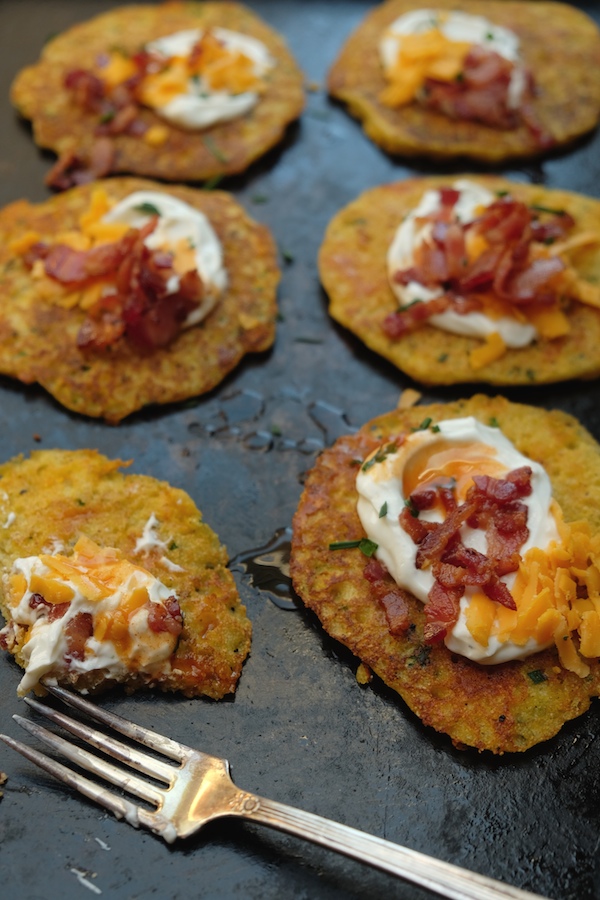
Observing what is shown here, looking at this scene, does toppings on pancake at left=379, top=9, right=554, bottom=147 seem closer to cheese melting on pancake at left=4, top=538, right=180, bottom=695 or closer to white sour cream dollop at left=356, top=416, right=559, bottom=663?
white sour cream dollop at left=356, top=416, right=559, bottom=663

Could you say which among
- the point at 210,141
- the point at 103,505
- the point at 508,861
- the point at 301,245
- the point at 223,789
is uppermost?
the point at 210,141

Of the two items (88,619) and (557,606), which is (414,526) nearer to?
(557,606)

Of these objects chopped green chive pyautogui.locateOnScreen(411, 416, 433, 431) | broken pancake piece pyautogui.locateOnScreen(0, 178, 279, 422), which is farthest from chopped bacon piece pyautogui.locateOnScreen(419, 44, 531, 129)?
chopped green chive pyautogui.locateOnScreen(411, 416, 433, 431)

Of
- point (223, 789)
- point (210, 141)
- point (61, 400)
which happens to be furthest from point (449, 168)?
point (223, 789)

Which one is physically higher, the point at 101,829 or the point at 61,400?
the point at 61,400

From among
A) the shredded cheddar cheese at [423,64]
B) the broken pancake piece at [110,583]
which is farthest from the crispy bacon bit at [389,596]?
the shredded cheddar cheese at [423,64]

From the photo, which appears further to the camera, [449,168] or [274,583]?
[449,168]

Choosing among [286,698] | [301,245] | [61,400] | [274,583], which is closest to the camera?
[286,698]

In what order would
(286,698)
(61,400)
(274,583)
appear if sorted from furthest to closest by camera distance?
1. (61,400)
2. (274,583)
3. (286,698)

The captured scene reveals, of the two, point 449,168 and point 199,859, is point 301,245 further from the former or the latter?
point 199,859
